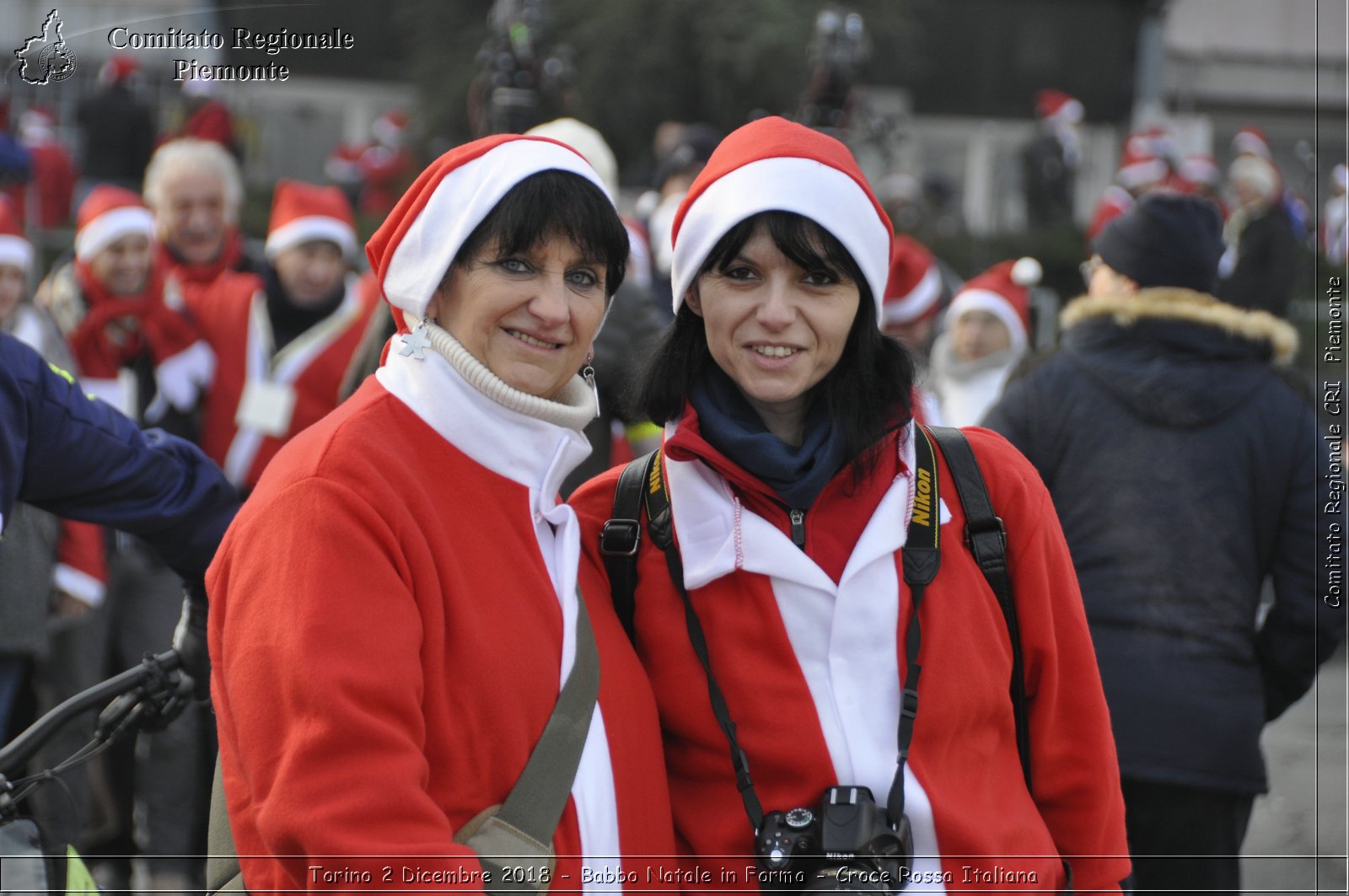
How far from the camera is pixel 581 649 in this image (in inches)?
93.7

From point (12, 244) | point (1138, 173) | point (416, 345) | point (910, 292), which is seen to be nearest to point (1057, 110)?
point (1138, 173)

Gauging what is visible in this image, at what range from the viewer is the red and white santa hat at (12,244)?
209 inches

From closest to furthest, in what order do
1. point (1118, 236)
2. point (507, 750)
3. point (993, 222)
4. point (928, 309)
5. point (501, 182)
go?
point (507, 750)
point (501, 182)
point (1118, 236)
point (928, 309)
point (993, 222)

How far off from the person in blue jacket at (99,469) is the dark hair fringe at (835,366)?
96 cm

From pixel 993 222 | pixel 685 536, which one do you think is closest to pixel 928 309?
pixel 685 536

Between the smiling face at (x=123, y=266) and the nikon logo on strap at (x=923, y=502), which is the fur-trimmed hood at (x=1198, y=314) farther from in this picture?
the smiling face at (x=123, y=266)

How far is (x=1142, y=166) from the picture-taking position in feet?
47.1

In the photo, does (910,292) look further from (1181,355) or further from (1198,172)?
(1198,172)

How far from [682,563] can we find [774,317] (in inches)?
18.0

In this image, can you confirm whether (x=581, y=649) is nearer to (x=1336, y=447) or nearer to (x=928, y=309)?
(x=1336, y=447)

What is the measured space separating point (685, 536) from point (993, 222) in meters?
15.1

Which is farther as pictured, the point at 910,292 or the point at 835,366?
the point at 910,292

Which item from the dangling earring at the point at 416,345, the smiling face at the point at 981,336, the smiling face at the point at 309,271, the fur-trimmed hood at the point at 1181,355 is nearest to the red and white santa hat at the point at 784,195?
the dangling earring at the point at 416,345

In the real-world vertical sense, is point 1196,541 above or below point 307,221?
below
